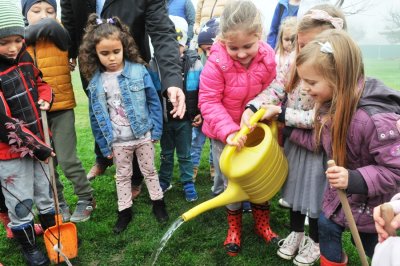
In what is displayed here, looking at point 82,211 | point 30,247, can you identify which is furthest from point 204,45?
point 30,247

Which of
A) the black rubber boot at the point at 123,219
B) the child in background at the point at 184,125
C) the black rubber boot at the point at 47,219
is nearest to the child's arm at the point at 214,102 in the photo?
the child in background at the point at 184,125

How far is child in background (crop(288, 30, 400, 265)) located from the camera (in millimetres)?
1640

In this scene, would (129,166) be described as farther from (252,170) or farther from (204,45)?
(204,45)

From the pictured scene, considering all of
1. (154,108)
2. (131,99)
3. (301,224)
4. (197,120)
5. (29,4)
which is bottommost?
(301,224)

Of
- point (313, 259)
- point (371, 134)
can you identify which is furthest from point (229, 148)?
point (313, 259)

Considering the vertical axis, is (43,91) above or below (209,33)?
below

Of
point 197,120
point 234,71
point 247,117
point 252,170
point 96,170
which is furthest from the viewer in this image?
point 96,170

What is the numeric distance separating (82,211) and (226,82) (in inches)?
67.1

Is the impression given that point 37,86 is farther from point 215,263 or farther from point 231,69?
point 215,263

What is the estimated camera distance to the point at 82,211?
126 inches

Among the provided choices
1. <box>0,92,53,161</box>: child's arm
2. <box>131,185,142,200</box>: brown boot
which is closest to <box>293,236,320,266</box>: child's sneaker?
<box>131,185,142,200</box>: brown boot

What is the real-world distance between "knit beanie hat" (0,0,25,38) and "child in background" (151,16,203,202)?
1087mm

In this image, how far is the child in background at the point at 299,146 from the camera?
7.08 ft

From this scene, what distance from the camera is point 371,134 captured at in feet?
5.49
